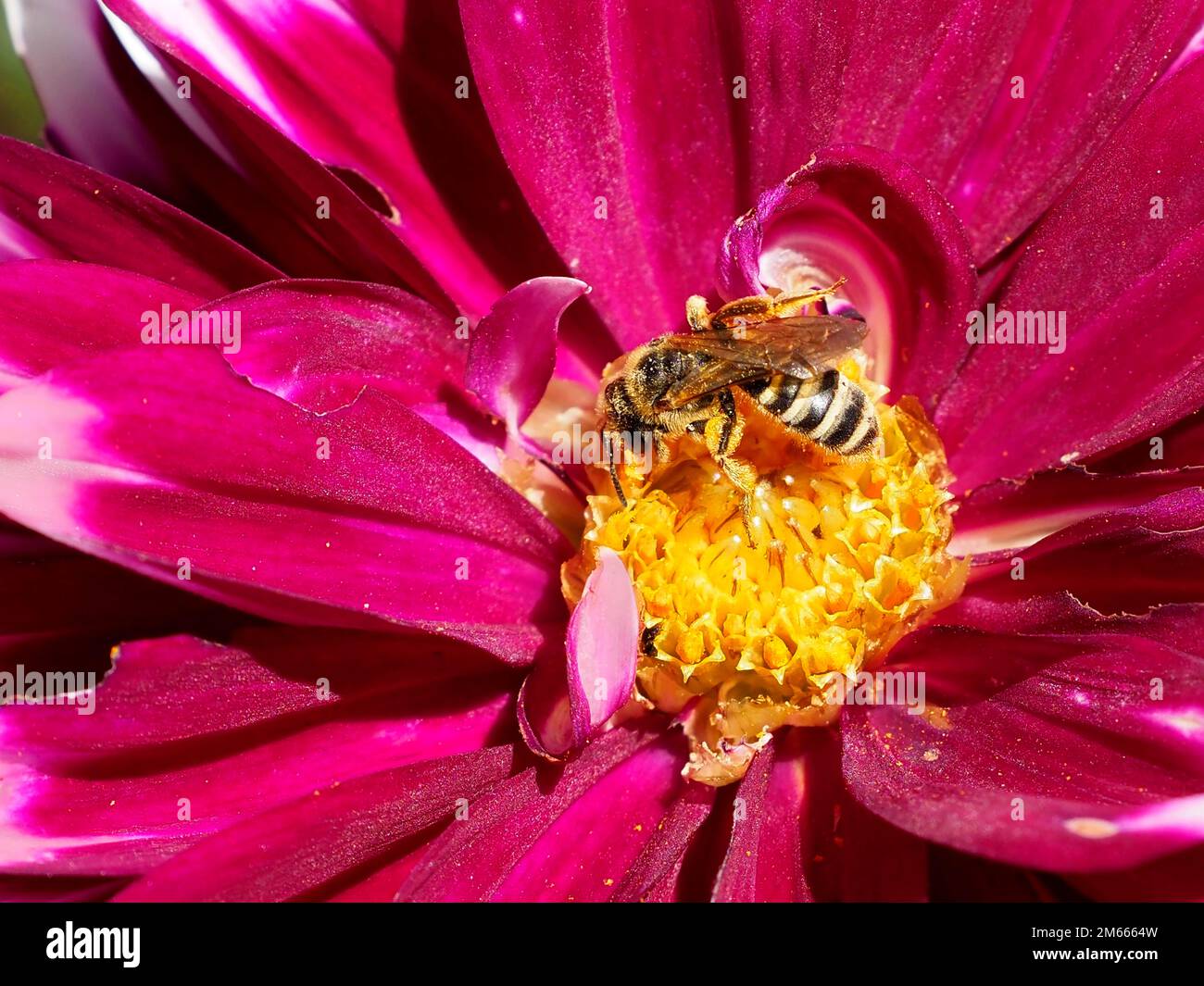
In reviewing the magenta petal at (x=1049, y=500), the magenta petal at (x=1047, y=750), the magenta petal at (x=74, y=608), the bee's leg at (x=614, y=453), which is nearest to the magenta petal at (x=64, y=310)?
the magenta petal at (x=74, y=608)

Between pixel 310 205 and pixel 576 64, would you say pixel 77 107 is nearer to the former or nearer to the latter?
pixel 310 205

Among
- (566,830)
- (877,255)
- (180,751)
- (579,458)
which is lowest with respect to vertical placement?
(566,830)

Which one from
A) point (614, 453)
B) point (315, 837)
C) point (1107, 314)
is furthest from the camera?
point (614, 453)

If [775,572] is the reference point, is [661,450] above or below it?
above

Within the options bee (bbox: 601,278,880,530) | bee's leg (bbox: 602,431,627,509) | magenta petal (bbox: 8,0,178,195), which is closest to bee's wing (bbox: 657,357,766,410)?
bee (bbox: 601,278,880,530)

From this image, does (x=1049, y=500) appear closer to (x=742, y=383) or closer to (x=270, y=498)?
(x=742, y=383)

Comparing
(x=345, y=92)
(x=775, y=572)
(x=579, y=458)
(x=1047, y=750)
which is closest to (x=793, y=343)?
(x=775, y=572)

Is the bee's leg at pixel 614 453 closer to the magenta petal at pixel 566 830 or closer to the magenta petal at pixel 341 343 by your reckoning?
the magenta petal at pixel 341 343
